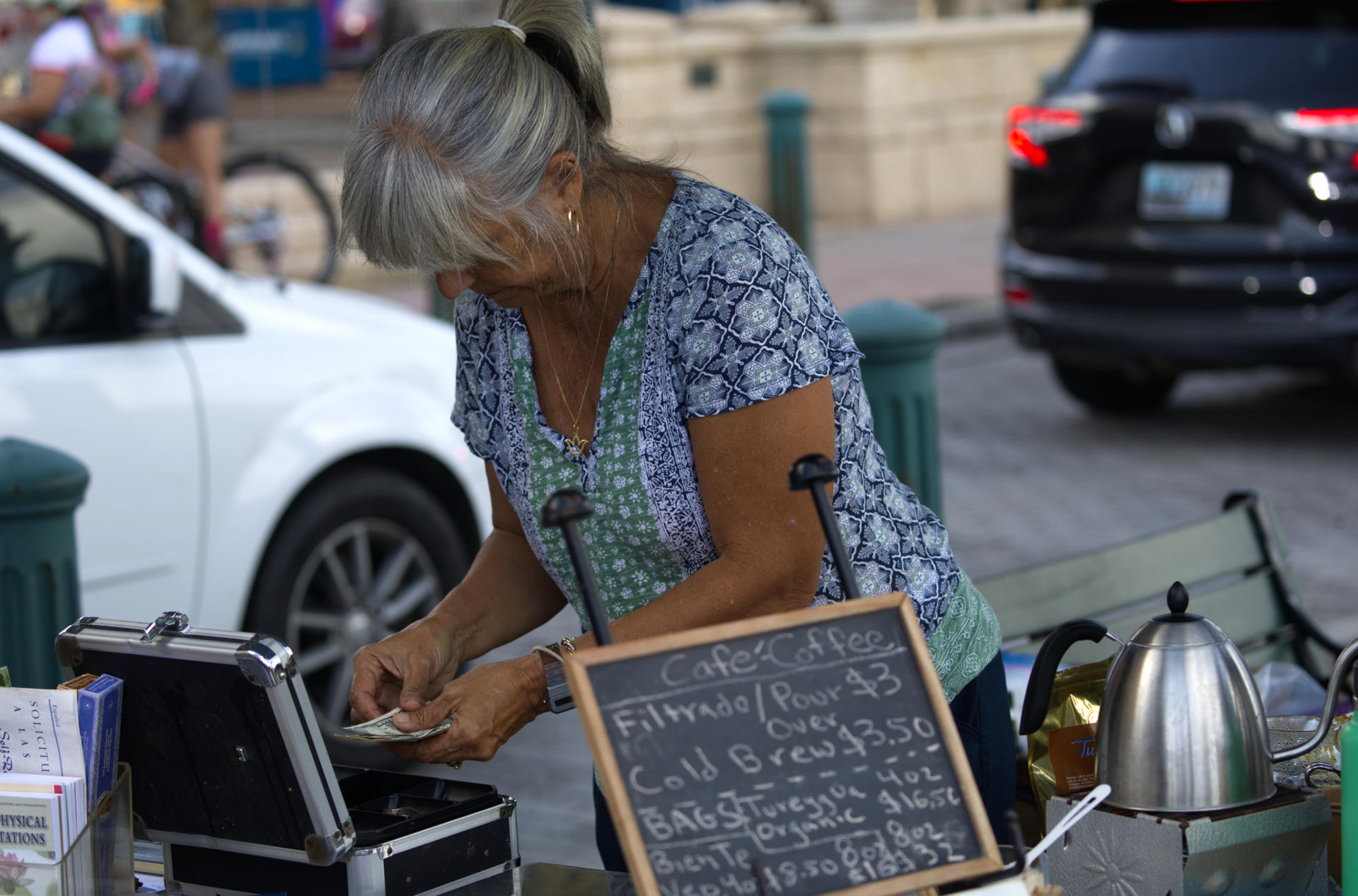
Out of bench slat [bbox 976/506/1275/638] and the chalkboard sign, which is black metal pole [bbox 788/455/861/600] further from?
bench slat [bbox 976/506/1275/638]

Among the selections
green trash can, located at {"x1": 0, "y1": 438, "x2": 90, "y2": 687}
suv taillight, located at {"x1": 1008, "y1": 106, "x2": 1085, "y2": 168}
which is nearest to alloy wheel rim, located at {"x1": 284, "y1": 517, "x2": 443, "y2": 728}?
green trash can, located at {"x1": 0, "y1": 438, "x2": 90, "y2": 687}

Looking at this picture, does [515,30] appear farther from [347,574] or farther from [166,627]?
[347,574]

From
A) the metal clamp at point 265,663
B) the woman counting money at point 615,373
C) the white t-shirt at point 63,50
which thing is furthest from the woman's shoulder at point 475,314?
the white t-shirt at point 63,50

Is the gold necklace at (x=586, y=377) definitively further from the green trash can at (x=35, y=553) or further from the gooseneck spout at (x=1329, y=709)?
the green trash can at (x=35, y=553)

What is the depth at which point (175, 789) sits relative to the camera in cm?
203

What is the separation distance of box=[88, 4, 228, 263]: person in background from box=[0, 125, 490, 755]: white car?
20.1 ft

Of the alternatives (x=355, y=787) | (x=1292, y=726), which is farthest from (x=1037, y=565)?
(x=355, y=787)

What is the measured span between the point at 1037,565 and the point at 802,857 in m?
1.82

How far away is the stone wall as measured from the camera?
1427cm

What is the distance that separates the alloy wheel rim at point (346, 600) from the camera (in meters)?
4.67

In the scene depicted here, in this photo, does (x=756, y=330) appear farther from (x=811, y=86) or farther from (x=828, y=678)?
(x=811, y=86)

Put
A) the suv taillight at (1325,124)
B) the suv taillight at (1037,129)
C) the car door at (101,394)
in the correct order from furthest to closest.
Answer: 1. the suv taillight at (1037,129)
2. the suv taillight at (1325,124)
3. the car door at (101,394)

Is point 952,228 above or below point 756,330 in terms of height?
below

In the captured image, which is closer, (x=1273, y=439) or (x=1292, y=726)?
(x=1292, y=726)
